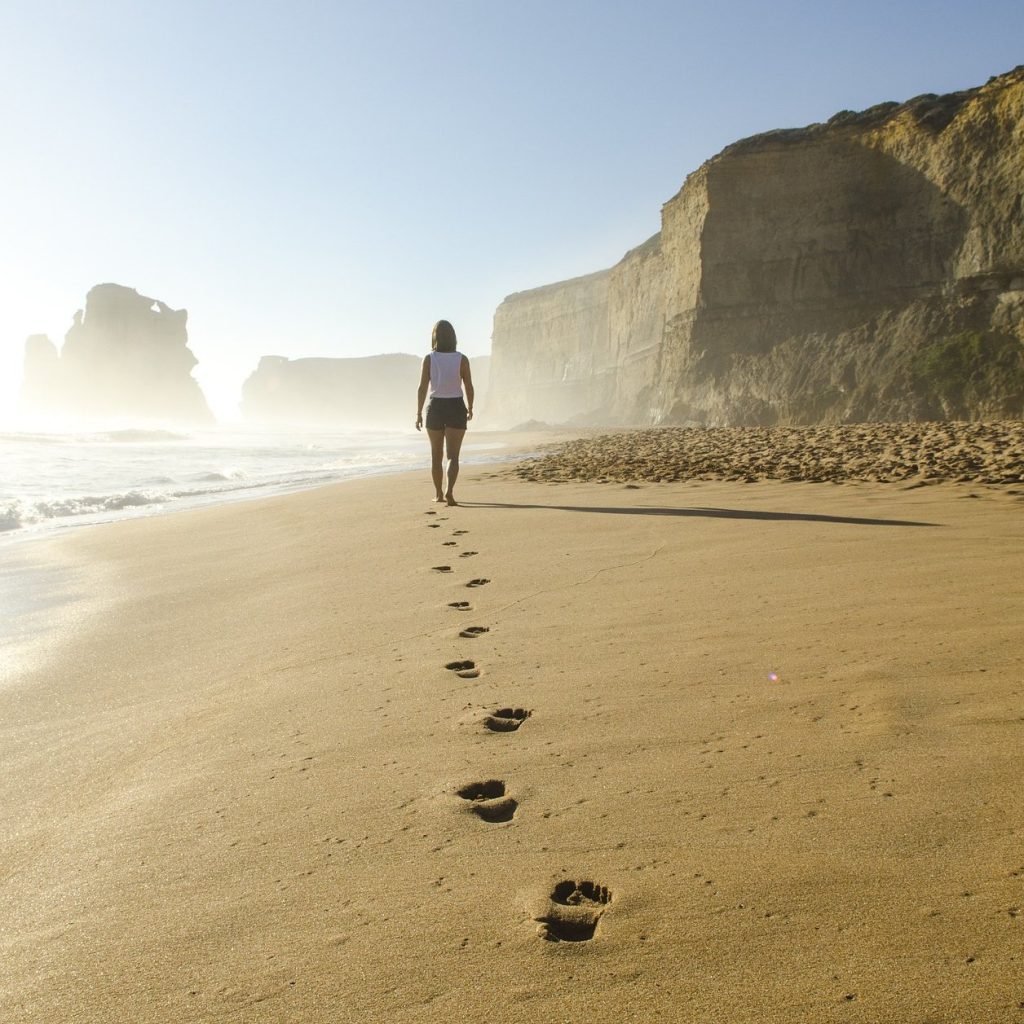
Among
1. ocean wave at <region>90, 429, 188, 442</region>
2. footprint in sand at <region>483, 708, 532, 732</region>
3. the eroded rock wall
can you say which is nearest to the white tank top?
footprint in sand at <region>483, 708, 532, 732</region>

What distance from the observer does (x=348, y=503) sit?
26.3ft

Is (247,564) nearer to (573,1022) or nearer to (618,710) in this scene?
(618,710)

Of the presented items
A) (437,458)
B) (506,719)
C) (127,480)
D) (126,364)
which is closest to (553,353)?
(127,480)

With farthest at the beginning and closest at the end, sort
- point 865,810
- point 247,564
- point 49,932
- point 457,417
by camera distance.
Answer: point 457,417, point 247,564, point 865,810, point 49,932

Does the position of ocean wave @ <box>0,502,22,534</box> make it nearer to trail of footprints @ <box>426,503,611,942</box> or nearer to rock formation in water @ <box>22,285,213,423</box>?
trail of footprints @ <box>426,503,611,942</box>

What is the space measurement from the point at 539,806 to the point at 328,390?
17964 cm

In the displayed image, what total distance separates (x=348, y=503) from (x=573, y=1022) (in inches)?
285

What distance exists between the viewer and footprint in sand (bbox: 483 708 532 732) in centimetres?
205

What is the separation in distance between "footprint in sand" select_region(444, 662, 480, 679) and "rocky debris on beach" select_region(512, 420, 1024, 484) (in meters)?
4.90

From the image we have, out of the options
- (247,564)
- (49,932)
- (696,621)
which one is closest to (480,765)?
(49,932)

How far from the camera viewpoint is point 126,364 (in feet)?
410

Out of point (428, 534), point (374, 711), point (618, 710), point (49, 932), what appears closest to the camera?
point (49, 932)

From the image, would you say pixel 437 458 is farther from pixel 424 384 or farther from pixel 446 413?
pixel 424 384

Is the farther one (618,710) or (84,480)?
(84,480)
